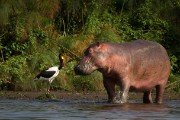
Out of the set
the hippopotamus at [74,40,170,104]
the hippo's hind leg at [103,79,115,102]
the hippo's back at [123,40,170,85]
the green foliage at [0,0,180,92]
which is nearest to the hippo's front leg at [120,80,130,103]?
the hippopotamus at [74,40,170,104]

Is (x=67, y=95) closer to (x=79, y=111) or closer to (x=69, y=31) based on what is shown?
(x=69, y=31)

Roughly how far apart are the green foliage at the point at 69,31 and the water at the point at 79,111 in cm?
258

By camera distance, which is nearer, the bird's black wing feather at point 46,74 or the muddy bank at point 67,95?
the muddy bank at point 67,95

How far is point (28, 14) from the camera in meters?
17.0

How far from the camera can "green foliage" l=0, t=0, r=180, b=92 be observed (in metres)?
15.7

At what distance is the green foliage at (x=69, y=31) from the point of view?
1571 centimetres

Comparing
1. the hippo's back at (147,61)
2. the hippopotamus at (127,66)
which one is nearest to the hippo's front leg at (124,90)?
the hippopotamus at (127,66)

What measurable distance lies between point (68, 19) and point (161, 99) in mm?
5039

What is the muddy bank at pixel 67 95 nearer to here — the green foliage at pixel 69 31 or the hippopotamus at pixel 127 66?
the green foliage at pixel 69 31

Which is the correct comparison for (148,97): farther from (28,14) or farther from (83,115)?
(28,14)

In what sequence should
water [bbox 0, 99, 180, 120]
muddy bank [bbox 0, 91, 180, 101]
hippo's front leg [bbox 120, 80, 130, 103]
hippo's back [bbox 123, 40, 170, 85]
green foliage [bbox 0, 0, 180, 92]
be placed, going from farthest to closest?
green foliage [bbox 0, 0, 180, 92], muddy bank [bbox 0, 91, 180, 101], hippo's back [bbox 123, 40, 170, 85], hippo's front leg [bbox 120, 80, 130, 103], water [bbox 0, 99, 180, 120]

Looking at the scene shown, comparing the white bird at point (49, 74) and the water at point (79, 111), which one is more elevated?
the white bird at point (49, 74)

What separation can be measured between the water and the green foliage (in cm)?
258

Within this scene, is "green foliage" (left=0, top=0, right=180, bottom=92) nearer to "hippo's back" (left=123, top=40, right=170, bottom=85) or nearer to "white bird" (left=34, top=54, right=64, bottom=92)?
"white bird" (left=34, top=54, right=64, bottom=92)
